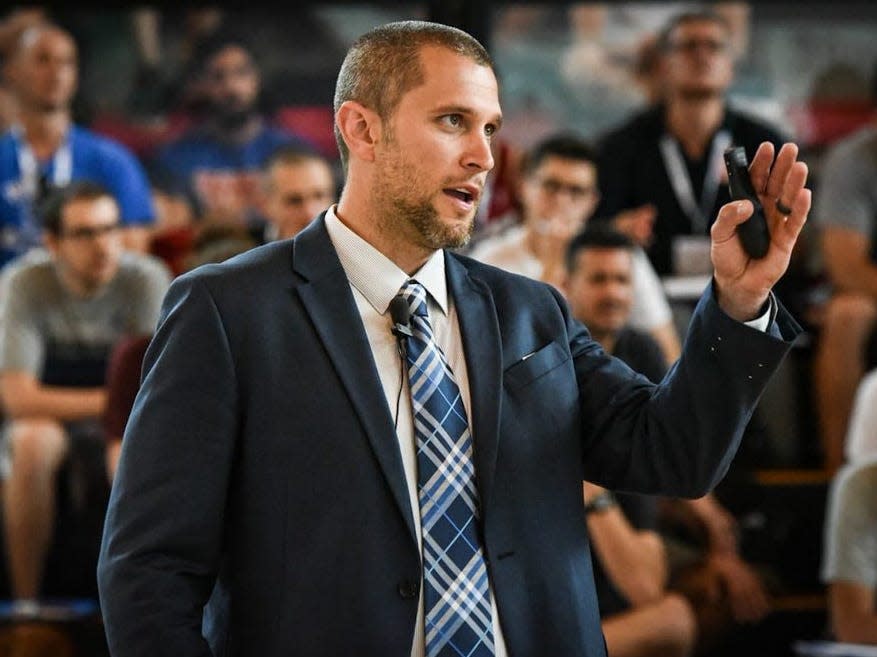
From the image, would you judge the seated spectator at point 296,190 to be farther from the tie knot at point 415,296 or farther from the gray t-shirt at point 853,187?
the tie knot at point 415,296

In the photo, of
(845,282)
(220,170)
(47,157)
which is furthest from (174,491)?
(220,170)

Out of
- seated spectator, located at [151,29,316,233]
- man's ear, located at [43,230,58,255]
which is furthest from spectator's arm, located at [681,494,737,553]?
man's ear, located at [43,230,58,255]

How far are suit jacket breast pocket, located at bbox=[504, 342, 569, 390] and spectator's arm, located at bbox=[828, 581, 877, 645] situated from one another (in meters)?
2.26

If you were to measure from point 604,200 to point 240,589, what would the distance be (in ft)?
11.2

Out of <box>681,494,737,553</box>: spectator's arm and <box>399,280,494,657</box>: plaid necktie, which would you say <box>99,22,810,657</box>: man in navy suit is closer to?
<box>399,280,494,657</box>: plaid necktie

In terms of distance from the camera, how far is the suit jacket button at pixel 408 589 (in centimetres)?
175

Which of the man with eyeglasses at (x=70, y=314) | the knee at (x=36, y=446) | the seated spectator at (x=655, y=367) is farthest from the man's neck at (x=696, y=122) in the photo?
the knee at (x=36, y=446)

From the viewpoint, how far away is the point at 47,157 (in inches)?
210

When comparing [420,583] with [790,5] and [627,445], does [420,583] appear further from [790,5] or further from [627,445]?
[790,5]

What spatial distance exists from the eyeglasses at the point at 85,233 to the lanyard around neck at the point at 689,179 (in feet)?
6.42

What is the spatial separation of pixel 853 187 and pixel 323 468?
11.7 feet

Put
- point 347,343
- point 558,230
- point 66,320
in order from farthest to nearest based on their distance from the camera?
point 66,320 < point 558,230 < point 347,343

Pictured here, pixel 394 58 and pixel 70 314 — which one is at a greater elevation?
pixel 394 58

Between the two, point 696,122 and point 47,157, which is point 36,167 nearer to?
point 47,157
